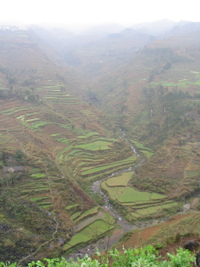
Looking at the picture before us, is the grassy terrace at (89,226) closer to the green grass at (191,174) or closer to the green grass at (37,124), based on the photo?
the green grass at (191,174)

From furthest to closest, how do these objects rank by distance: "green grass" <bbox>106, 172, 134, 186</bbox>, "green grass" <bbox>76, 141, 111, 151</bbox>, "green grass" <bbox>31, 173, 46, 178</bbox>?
1. "green grass" <bbox>76, 141, 111, 151</bbox>
2. "green grass" <bbox>106, 172, 134, 186</bbox>
3. "green grass" <bbox>31, 173, 46, 178</bbox>

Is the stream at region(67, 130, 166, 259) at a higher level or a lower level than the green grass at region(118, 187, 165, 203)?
lower

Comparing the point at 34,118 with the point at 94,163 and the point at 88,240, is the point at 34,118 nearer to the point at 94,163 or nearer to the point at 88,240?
the point at 94,163

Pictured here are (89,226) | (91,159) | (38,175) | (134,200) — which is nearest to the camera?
(89,226)

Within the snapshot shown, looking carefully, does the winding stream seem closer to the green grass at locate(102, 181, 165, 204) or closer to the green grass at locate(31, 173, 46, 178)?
the green grass at locate(102, 181, 165, 204)

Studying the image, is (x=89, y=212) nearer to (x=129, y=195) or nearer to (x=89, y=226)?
(x=89, y=226)

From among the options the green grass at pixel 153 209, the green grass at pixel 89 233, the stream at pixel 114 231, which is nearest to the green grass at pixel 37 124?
the stream at pixel 114 231

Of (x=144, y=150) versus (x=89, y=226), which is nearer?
(x=89, y=226)

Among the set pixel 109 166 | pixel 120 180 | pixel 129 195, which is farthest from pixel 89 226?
pixel 109 166

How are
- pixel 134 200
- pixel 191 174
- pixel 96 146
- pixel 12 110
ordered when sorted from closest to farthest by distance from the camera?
1. pixel 134 200
2. pixel 191 174
3. pixel 96 146
4. pixel 12 110

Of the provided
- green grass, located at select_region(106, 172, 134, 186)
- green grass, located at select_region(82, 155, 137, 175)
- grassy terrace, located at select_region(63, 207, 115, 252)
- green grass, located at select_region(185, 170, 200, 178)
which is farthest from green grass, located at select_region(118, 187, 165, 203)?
green grass, located at select_region(82, 155, 137, 175)
